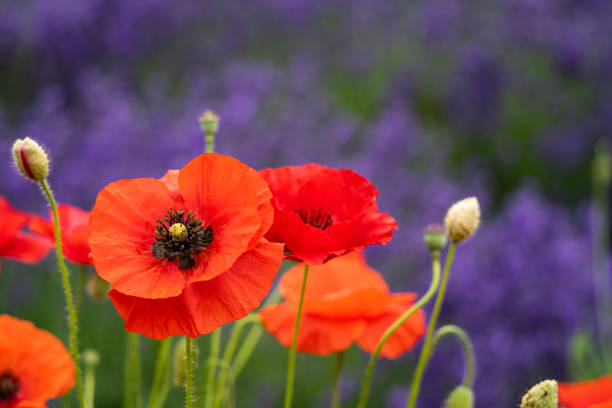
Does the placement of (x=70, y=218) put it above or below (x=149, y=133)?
below

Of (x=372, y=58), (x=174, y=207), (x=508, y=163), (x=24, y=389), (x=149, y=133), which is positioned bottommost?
(x=24, y=389)

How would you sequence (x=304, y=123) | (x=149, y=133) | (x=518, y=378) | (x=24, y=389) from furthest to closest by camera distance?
1. (x=304, y=123)
2. (x=149, y=133)
3. (x=518, y=378)
4. (x=24, y=389)

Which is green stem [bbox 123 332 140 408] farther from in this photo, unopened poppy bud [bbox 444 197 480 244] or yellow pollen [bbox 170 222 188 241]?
unopened poppy bud [bbox 444 197 480 244]

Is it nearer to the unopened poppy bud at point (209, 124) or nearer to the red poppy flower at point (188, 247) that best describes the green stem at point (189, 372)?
the red poppy flower at point (188, 247)

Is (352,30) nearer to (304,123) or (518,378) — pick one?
(304,123)

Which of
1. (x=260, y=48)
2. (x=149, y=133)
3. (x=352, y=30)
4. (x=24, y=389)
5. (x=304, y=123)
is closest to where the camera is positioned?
(x=24, y=389)

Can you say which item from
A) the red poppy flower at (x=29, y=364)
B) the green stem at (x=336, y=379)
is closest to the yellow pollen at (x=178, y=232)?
the red poppy flower at (x=29, y=364)

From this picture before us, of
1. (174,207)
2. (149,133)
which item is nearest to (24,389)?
(174,207)
